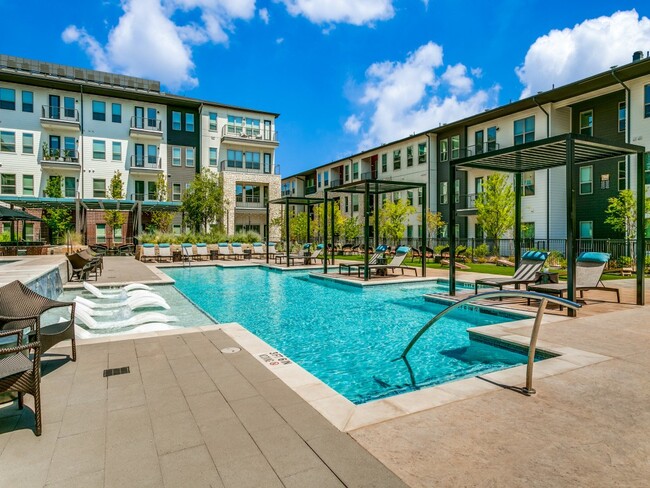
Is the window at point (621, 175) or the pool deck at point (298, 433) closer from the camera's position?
the pool deck at point (298, 433)

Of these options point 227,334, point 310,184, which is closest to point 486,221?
point 227,334

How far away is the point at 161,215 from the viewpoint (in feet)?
107

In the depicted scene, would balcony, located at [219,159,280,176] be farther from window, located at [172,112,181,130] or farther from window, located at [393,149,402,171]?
window, located at [393,149,402,171]

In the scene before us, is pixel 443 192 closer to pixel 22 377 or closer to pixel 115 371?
pixel 115 371

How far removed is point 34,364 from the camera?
303 cm

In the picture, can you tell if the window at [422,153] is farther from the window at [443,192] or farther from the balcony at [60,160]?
the balcony at [60,160]

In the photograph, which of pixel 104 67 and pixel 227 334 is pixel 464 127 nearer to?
pixel 227 334

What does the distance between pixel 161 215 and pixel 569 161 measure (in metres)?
30.7

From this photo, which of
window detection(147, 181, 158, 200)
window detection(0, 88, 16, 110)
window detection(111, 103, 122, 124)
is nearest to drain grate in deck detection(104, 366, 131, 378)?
window detection(147, 181, 158, 200)

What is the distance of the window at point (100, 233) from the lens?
32.0 metres

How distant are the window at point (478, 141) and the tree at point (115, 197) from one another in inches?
1058

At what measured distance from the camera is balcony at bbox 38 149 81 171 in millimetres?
31875

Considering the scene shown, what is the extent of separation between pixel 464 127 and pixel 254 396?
30.8m

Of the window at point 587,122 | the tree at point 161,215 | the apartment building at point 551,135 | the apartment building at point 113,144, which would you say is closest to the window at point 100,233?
the apartment building at point 113,144
